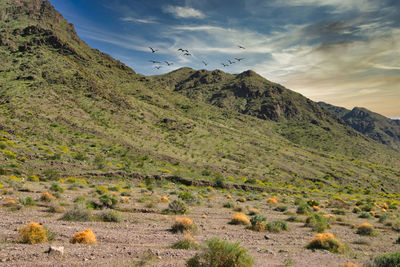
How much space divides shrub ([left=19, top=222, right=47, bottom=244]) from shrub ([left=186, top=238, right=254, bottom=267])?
4.84m

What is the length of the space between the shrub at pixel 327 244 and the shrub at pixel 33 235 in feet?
31.4

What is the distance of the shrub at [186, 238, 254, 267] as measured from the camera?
5.65m

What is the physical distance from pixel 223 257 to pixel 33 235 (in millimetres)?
5839

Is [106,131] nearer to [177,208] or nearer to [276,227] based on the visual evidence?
[177,208]

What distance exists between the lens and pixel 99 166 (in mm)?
29422

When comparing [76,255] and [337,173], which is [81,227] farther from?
[337,173]

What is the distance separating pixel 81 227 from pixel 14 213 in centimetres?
403

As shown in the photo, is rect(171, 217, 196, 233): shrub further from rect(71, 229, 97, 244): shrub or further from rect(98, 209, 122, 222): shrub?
rect(71, 229, 97, 244): shrub

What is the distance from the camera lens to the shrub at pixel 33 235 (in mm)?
6919

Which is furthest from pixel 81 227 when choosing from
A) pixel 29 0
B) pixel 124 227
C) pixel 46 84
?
pixel 29 0

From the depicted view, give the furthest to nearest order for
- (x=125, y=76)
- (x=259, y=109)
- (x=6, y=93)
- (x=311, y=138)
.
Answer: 1. (x=259, y=109)
2. (x=311, y=138)
3. (x=125, y=76)
4. (x=6, y=93)

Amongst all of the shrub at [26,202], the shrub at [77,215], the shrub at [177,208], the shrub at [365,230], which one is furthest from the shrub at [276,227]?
the shrub at [26,202]

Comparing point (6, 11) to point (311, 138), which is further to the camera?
point (311, 138)

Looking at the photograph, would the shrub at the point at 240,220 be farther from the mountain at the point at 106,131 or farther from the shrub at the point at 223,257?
the mountain at the point at 106,131
